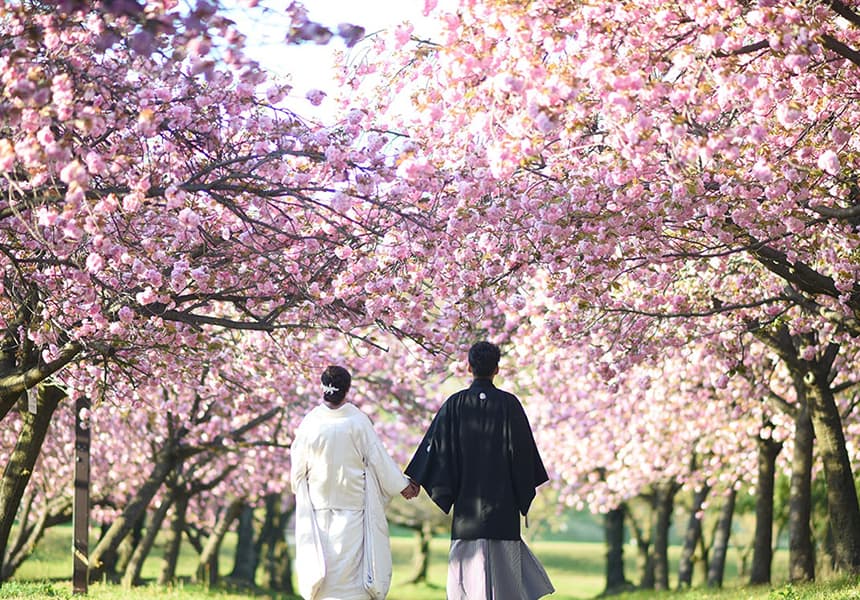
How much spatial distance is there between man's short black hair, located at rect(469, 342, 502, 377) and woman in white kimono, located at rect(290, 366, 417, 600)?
0.89 metres

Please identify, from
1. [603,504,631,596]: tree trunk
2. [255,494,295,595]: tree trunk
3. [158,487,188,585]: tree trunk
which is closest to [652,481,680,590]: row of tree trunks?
[603,504,631,596]: tree trunk

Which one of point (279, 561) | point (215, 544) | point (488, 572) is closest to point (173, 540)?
point (215, 544)

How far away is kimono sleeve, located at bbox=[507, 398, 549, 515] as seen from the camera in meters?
8.66

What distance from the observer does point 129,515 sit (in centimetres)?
1842

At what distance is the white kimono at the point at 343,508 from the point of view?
343 inches

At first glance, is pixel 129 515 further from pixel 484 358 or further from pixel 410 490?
pixel 484 358

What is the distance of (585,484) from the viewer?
28734 millimetres

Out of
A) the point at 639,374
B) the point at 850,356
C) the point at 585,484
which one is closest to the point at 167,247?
the point at 850,356

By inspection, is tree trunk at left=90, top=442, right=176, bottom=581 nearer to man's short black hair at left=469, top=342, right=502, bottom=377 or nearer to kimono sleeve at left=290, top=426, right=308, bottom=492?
kimono sleeve at left=290, top=426, right=308, bottom=492

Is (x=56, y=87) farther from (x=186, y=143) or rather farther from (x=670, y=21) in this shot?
(x=670, y=21)

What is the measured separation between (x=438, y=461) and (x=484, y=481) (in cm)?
39

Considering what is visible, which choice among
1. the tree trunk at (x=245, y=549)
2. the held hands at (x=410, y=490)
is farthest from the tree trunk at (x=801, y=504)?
the tree trunk at (x=245, y=549)

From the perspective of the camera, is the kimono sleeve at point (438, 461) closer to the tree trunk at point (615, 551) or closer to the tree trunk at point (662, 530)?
the tree trunk at point (662, 530)

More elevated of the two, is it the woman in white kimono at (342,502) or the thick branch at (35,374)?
the thick branch at (35,374)
